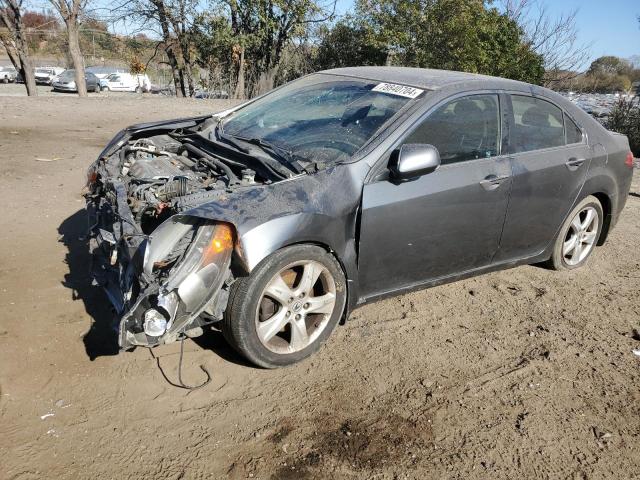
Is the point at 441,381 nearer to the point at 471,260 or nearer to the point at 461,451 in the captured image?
the point at 461,451

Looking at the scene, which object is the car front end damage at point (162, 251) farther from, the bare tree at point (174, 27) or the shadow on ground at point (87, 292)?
the bare tree at point (174, 27)

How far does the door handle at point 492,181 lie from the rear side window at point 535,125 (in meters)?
0.30

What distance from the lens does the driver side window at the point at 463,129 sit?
372cm

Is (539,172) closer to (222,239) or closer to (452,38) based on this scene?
(222,239)

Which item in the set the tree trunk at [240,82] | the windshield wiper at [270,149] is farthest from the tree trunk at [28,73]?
the windshield wiper at [270,149]

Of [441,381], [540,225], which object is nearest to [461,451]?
[441,381]

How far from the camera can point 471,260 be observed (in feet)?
13.6

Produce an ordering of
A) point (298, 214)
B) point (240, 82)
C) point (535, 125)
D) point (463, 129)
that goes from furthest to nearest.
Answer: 1. point (240, 82)
2. point (535, 125)
3. point (463, 129)
4. point (298, 214)

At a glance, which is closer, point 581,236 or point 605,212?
point 581,236

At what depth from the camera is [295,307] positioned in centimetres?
332

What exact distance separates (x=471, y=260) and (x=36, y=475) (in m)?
3.05

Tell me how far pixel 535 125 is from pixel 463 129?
830mm

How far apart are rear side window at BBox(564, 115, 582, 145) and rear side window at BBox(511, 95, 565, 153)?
0.21 ft

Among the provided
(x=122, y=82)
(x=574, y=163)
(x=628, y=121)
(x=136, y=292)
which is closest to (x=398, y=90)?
(x=574, y=163)
